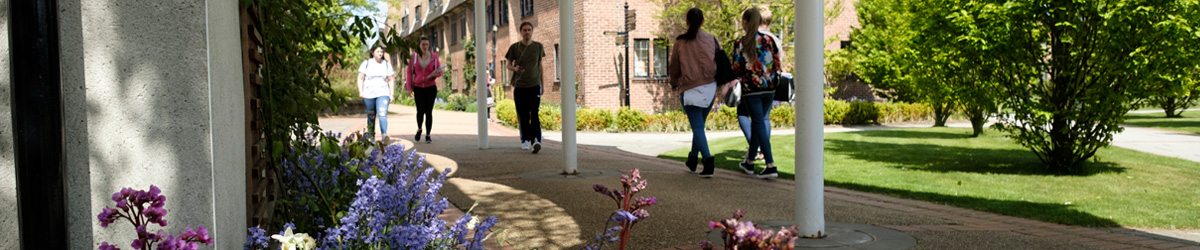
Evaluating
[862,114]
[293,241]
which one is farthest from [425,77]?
[862,114]

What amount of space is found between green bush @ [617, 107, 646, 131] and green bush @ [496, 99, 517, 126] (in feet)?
7.72

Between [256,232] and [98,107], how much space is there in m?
0.65

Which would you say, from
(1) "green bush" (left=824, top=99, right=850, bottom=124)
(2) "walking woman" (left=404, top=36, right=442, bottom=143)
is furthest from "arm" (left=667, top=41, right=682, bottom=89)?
(1) "green bush" (left=824, top=99, right=850, bottom=124)

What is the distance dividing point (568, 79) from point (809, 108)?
139 inches

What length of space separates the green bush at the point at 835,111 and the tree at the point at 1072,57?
517 inches

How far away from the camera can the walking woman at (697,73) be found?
7.57 metres

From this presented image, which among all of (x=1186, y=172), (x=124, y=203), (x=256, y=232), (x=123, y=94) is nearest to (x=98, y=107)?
(x=123, y=94)

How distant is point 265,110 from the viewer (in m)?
3.29

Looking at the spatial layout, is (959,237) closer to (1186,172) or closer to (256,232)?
(256,232)

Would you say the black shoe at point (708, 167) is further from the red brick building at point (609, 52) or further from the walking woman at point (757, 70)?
the red brick building at point (609, 52)

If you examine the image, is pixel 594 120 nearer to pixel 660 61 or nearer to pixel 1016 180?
pixel 660 61

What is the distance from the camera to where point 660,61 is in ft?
91.6

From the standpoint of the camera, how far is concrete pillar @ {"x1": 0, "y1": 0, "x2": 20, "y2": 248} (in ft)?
6.33

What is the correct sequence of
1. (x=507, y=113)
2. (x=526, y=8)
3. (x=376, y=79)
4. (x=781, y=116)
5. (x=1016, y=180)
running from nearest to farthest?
(x=1016, y=180) → (x=376, y=79) → (x=781, y=116) → (x=507, y=113) → (x=526, y=8)
